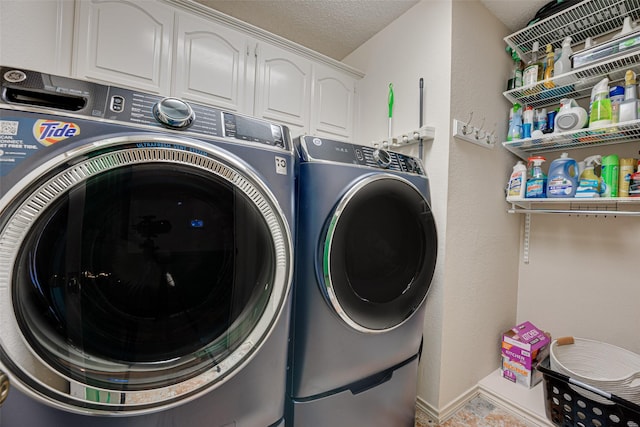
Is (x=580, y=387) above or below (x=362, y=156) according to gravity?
below

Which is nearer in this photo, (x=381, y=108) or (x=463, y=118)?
(x=463, y=118)

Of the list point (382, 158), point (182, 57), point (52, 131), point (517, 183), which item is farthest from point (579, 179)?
point (182, 57)

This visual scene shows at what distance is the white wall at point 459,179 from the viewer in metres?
1.46

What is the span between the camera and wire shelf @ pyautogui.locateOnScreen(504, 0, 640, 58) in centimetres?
138

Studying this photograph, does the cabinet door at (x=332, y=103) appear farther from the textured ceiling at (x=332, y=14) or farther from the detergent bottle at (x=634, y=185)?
the detergent bottle at (x=634, y=185)

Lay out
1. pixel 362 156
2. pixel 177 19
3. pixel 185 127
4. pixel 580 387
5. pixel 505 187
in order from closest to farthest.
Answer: pixel 185 127
pixel 362 156
pixel 580 387
pixel 177 19
pixel 505 187

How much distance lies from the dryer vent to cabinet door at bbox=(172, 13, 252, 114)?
3.28 ft

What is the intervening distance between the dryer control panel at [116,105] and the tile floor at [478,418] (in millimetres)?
1700

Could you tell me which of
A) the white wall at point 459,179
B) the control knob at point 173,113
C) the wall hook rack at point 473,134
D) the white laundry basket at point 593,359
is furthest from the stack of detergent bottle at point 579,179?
the control knob at point 173,113

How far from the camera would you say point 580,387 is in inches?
48.1

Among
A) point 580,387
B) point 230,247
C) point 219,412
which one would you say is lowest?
point 580,387

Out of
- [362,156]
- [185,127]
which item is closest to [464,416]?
[362,156]

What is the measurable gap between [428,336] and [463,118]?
1.28 m

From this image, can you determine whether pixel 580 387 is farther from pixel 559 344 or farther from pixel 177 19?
pixel 177 19
